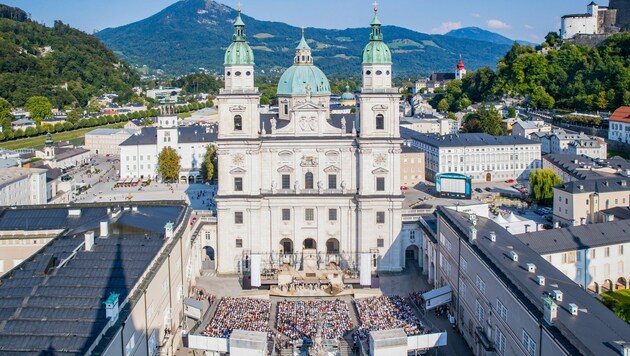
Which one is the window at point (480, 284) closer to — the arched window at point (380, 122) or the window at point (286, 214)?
the arched window at point (380, 122)

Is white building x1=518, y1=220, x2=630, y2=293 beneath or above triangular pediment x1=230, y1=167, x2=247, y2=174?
beneath

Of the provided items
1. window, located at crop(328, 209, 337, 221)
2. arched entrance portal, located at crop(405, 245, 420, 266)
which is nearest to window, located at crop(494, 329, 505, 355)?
arched entrance portal, located at crop(405, 245, 420, 266)

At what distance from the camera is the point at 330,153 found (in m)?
47.9

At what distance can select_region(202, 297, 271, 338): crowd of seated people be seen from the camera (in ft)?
116

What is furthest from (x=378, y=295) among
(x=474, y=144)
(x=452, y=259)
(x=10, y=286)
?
(x=474, y=144)

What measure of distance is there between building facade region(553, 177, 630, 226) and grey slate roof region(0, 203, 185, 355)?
35168mm

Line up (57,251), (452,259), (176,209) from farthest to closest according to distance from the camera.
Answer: (176,209) → (452,259) → (57,251)

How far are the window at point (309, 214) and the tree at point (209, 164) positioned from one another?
1399 inches

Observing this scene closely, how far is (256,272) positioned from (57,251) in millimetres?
15429

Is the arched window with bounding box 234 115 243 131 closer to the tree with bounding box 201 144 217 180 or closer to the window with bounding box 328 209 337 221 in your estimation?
the window with bounding box 328 209 337 221

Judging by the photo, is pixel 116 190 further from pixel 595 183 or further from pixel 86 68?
pixel 86 68

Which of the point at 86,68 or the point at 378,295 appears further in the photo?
the point at 86,68

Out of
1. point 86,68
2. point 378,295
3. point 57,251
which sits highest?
point 86,68

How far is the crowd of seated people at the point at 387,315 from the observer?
34.9 m
